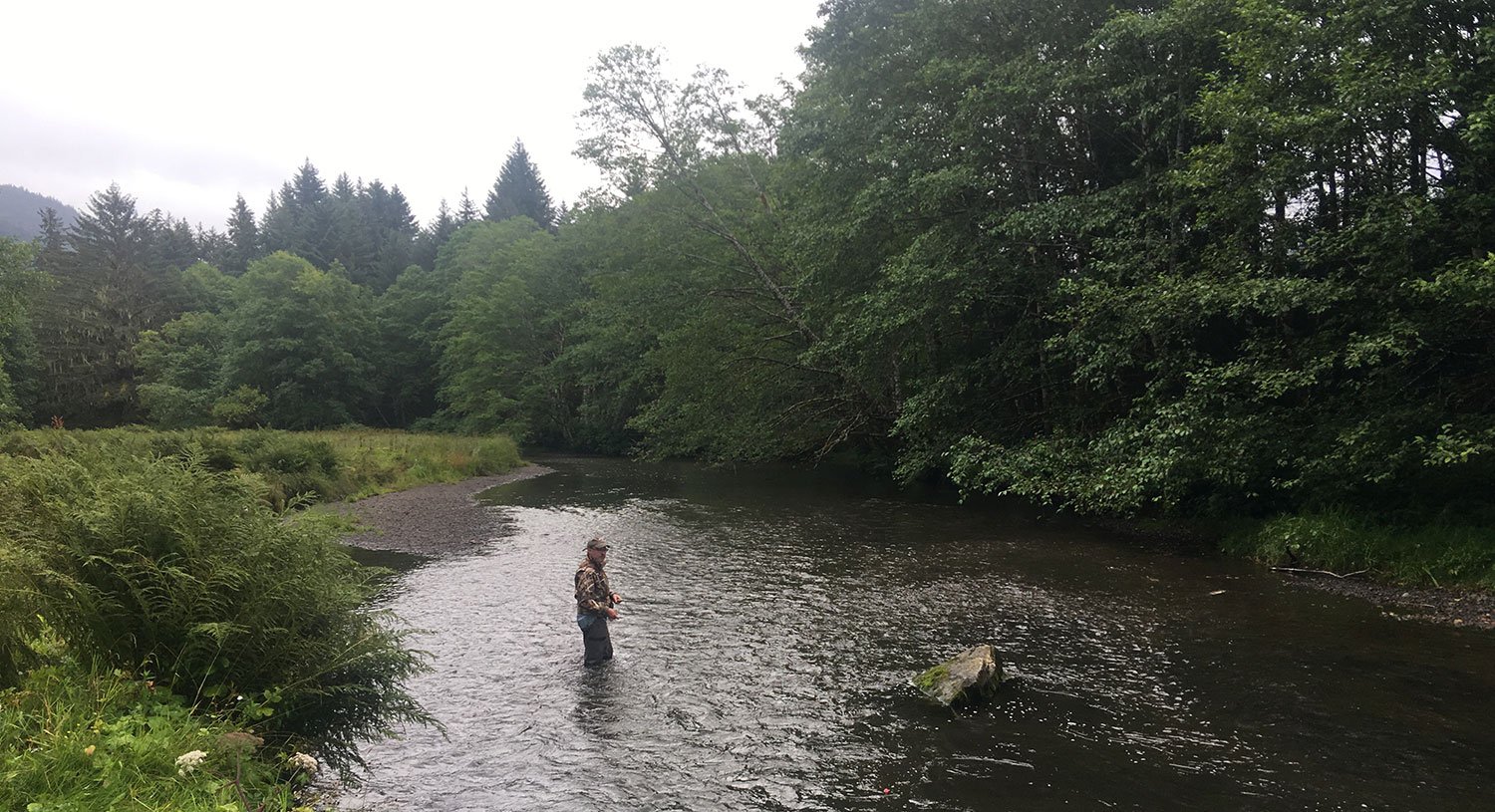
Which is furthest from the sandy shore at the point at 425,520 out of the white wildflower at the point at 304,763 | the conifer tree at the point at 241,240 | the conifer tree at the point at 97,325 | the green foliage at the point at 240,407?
the conifer tree at the point at 241,240

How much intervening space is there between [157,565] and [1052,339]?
1566 centimetres

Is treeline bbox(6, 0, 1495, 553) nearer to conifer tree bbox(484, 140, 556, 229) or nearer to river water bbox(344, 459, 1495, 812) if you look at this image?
river water bbox(344, 459, 1495, 812)

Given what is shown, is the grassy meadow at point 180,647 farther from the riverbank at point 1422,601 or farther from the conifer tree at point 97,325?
the conifer tree at point 97,325

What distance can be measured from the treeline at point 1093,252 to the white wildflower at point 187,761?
536 inches

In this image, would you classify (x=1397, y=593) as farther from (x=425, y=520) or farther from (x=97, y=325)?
(x=97, y=325)

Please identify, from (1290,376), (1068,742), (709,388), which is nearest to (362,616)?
(1068,742)

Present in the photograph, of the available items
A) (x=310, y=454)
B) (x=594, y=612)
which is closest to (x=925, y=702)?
(x=594, y=612)

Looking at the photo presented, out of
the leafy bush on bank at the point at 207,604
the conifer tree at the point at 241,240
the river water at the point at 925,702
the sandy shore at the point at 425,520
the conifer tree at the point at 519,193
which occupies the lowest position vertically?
the river water at the point at 925,702

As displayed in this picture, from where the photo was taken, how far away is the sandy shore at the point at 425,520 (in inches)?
707

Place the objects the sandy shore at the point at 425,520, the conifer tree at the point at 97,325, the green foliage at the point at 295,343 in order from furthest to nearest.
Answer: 1. the conifer tree at the point at 97,325
2. the green foliage at the point at 295,343
3. the sandy shore at the point at 425,520

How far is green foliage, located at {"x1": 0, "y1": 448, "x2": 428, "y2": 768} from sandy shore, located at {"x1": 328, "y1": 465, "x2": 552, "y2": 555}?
8059 mm

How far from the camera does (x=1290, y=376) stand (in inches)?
506

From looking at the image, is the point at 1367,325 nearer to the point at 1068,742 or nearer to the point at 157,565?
the point at 1068,742

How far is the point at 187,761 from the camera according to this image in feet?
15.2
